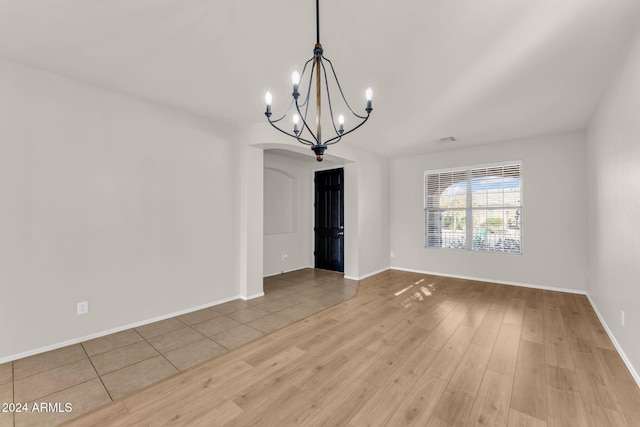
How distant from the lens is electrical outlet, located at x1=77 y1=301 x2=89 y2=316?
274cm

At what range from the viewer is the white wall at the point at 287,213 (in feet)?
19.1

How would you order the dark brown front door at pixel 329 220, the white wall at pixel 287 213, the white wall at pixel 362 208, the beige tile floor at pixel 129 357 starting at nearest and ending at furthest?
the beige tile floor at pixel 129 357 → the white wall at pixel 362 208 → the white wall at pixel 287 213 → the dark brown front door at pixel 329 220

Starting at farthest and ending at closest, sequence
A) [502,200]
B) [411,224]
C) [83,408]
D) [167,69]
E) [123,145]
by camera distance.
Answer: [411,224] → [502,200] → [123,145] → [167,69] → [83,408]

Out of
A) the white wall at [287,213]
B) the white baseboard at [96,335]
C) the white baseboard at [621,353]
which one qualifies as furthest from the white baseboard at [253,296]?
the white baseboard at [621,353]

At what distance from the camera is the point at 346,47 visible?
2.20m

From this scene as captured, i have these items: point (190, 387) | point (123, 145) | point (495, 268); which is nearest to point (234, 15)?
point (123, 145)

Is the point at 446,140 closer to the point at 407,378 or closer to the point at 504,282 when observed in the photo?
the point at 504,282

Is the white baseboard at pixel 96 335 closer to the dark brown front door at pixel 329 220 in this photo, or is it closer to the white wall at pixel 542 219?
the dark brown front door at pixel 329 220

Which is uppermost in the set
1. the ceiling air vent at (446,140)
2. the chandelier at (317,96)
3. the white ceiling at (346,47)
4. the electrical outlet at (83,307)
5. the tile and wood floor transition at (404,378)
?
the white ceiling at (346,47)

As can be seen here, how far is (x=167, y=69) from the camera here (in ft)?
8.32

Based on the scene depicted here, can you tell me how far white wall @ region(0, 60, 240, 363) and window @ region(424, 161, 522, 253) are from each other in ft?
14.2

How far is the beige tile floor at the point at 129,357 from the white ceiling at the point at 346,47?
8.64ft

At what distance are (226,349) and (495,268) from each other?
15.8ft

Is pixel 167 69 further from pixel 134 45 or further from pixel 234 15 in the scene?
pixel 234 15
